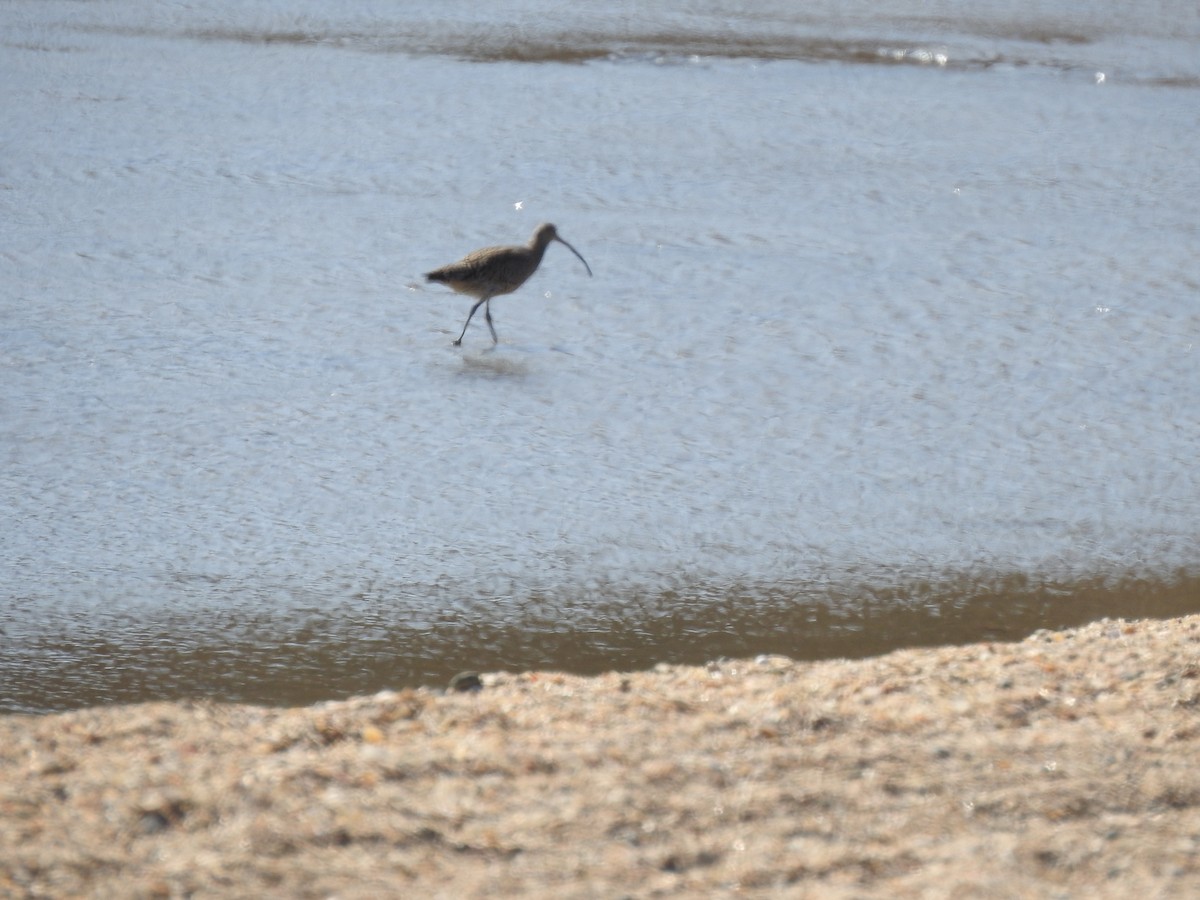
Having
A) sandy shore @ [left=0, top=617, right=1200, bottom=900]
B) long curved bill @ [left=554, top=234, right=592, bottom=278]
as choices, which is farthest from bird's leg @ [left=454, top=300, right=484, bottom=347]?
sandy shore @ [left=0, top=617, right=1200, bottom=900]

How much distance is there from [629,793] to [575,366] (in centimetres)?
311

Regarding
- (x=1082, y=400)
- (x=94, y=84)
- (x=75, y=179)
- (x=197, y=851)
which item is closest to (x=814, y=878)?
(x=197, y=851)

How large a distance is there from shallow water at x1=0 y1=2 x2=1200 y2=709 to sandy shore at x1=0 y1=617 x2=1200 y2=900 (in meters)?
0.52

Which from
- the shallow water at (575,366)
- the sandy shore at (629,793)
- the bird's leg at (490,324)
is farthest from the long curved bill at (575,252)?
the sandy shore at (629,793)

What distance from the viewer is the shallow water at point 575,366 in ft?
13.3

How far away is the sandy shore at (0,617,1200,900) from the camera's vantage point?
8.28 ft

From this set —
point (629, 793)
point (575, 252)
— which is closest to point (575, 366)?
point (575, 252)

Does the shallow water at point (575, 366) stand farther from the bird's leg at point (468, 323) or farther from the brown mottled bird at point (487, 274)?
the brown mottled bird at point (487, 274)

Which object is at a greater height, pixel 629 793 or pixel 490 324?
pixel 490 324

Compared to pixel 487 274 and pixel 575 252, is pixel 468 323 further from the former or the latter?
pixel 575 252

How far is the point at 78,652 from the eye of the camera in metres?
3.71

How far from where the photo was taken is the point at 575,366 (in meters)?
5.74

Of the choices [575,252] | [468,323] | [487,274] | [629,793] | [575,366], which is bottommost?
[629,793]

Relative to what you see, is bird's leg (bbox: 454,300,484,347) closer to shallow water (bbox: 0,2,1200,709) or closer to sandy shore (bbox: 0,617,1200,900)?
shallow water (bbox: 0,2,1200,709)
